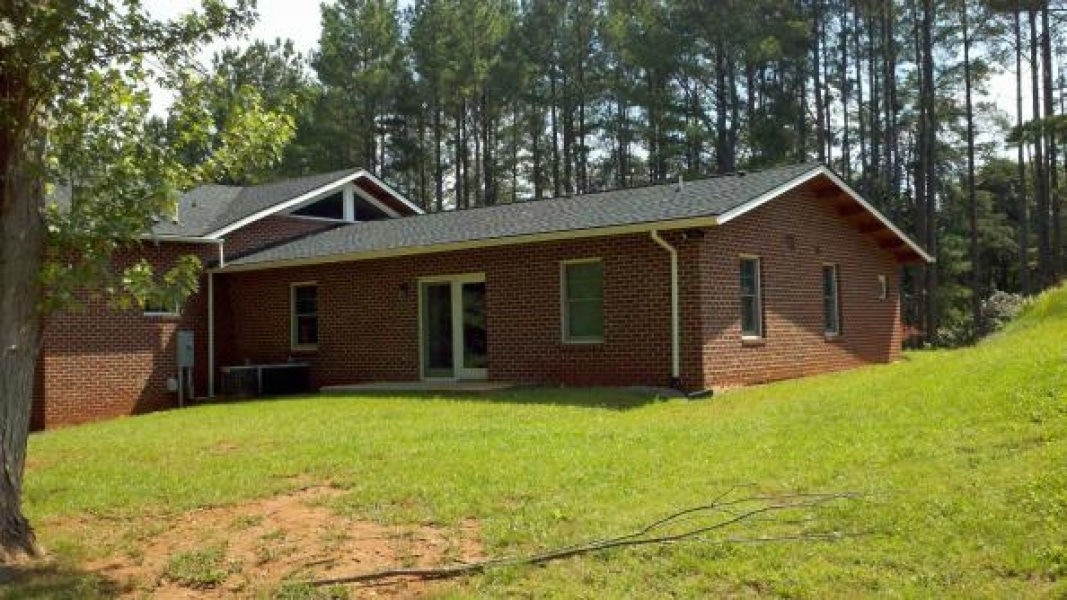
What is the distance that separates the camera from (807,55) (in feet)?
131

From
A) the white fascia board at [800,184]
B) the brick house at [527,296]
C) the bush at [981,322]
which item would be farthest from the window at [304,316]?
the bush at [981,322]

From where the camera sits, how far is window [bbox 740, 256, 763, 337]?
1581 centimetres

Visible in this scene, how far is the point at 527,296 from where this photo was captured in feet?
52.4

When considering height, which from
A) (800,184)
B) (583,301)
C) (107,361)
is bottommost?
(107,361)

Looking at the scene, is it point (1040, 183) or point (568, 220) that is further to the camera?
point (1040, 183)

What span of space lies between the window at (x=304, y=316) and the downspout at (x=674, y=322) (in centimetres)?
820

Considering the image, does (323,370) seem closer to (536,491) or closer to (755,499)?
(536,491)

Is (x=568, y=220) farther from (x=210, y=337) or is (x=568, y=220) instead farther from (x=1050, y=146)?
(x=1050, y=146)

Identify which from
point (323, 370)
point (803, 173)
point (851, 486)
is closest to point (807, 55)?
point (803, 173)

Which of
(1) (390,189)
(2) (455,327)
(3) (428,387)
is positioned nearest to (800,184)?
Result: (2) (455,327)

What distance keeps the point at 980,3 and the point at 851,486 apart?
1353 inches

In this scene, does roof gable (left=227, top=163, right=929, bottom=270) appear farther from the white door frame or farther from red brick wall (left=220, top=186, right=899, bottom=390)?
the white door frame

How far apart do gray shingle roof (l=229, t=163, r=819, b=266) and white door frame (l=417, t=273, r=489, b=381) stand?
744 mm

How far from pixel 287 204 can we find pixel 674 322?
35.2 ft
